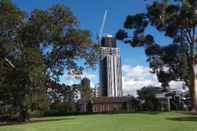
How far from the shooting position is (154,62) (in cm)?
4872

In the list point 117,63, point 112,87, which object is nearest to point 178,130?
point 117,63

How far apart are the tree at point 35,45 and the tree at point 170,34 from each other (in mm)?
7447

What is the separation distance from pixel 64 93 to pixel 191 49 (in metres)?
13.6

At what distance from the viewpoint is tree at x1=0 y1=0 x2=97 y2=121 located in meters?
38.2

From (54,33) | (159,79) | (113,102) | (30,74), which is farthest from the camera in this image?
(113,102)

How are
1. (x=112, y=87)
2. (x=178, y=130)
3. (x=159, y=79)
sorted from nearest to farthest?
(x=178, y=130), (x=159, y=79), (x=112, y=87)

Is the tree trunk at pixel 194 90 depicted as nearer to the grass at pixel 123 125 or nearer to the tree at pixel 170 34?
the tree at pixel 170 34

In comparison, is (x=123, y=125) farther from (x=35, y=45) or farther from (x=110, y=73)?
(x=110, y=73)

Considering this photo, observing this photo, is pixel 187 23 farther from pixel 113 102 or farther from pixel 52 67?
pixel 113 102

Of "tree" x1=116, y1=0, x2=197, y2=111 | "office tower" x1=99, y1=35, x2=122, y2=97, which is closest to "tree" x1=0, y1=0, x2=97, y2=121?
"tree" x1=116, y1=0, x2=197, y2=111

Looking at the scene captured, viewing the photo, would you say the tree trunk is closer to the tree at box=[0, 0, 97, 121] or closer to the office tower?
the tree at box=[0, 0, 97, 121]

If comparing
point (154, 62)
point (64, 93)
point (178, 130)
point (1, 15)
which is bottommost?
point (178, 130)

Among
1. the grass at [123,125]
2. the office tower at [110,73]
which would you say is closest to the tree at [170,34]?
the grass at [123,125]

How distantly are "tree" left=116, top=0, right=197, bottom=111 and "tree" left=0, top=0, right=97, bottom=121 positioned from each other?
7.45 m
